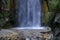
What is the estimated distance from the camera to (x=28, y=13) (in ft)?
40.2

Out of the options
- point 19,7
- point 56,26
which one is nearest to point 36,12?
point 19,7

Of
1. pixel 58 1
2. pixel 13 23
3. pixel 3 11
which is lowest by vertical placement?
pixel 13 23

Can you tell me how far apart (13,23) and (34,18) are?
1.29 metres

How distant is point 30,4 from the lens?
1239 cm

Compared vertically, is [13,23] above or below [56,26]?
below

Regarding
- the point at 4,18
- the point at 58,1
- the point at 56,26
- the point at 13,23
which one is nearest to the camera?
the point at 56,26

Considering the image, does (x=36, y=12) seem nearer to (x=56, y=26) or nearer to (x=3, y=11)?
(x=3, y=11)

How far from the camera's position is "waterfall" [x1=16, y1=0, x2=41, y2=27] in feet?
39.1

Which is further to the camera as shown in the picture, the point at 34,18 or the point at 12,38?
the point at 34,18

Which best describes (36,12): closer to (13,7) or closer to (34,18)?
(34,18)

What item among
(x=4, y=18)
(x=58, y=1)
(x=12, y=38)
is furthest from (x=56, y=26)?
(x=4, y=18)

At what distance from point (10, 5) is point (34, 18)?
1.62m

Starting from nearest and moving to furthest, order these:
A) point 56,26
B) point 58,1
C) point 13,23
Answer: point 56,26 < point 58,1 < point 13,23

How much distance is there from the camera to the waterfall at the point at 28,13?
11.9m
